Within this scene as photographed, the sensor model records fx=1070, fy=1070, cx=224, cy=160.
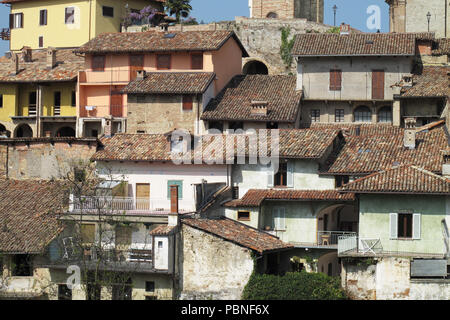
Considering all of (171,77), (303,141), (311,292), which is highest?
(171,77)

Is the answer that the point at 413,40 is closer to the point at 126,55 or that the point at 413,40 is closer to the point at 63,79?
the point at 126,55

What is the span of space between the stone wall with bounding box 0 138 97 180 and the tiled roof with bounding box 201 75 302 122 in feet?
24.6

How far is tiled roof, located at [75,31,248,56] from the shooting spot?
61.7 meters

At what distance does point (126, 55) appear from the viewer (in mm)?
63000

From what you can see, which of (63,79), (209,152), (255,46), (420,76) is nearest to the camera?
(209,152)

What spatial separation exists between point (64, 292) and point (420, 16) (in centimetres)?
3650

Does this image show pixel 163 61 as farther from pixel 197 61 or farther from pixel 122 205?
pixel 122 205

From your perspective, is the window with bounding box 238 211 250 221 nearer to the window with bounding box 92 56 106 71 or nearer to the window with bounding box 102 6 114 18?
the window with bounding box 92 56 106 71

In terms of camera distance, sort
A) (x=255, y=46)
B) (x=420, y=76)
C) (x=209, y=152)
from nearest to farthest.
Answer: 1. (x=209, y=152)
2. (x=420, y=76)
3. (x=255, y=46)

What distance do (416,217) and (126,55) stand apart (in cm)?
2497

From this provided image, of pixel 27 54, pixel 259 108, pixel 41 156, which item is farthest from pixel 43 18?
pixel 259 108

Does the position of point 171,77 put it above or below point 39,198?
above

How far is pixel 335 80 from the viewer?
6078 cm

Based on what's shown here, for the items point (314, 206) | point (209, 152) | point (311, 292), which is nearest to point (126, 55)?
point (209, 152)
